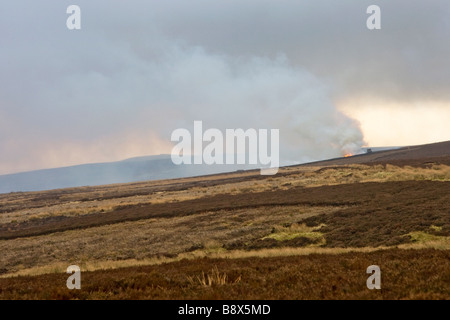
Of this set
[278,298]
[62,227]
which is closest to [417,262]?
[278,298]

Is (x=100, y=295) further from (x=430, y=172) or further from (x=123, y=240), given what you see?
(x=430, y=172)

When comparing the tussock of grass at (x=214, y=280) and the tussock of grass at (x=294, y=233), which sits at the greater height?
the tussock of grass at (x=214, y=280)

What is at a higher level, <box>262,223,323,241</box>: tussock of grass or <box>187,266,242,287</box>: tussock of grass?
<box>187,266,242,287</box>: tussock of grass

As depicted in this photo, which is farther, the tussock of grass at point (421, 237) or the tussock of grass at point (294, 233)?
the tussock of grass at point (294, 233)

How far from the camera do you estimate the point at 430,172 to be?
2350 inches

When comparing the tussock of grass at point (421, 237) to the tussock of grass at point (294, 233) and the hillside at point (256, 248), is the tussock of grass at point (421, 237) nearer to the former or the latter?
the hillside at point (256, 248)

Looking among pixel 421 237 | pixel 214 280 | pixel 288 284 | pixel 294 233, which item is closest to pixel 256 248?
pixel 294 233

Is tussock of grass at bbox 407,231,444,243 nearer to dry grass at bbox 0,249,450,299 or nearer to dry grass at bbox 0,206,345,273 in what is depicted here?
dry grass at bbox 0,249,450,299

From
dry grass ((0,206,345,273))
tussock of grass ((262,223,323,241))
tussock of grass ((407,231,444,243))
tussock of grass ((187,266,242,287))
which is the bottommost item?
dry grass ((0,206,345,273))

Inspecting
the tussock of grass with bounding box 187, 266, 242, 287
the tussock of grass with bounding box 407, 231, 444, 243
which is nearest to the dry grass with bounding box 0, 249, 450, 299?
the tussock of grass with bounding box 187, 266, 242, 287

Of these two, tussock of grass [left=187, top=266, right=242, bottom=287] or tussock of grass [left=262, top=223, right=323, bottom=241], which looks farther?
tussock of grass [left=262, top=223, right=323, bottom=241]

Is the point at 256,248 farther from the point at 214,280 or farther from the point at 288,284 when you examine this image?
the point at 288,284

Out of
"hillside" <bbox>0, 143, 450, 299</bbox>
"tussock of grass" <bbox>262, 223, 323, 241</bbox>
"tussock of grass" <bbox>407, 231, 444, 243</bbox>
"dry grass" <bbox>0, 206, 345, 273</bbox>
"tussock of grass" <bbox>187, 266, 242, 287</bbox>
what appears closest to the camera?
"hillside" <bbox>0, 143, 450, 299</bbox>

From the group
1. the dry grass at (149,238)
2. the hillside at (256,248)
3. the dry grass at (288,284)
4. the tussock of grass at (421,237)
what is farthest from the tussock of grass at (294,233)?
the dry grass at (288,284)
